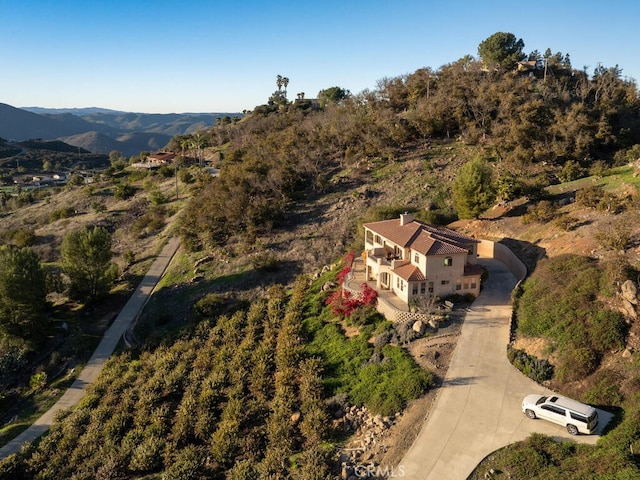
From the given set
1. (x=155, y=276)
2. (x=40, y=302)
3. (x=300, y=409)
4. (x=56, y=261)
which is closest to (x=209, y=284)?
(x=155, y=276)

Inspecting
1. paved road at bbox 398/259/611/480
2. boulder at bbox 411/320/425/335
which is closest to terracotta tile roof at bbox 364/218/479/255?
boulder at bbox 411/320/425/335

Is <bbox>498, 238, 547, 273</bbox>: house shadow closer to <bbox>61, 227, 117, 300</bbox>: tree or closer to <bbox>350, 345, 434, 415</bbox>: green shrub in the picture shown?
<bbox>350, 345, 434, 415</bbox>: green shrub

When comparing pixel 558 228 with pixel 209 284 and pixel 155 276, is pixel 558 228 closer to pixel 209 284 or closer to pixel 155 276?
pixel 209 284

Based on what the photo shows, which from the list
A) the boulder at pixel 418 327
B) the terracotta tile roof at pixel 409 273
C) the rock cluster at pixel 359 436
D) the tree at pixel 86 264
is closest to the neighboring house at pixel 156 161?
the tree at pixel 86 264

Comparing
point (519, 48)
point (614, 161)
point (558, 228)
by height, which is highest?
point (519, 48)

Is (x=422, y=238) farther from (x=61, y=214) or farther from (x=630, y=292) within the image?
(x=61, y=214)

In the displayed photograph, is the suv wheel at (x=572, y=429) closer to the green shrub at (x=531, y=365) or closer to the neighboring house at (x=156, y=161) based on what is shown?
the green shrub at (x=531, y=365)

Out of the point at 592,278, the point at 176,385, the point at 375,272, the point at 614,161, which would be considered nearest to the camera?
the point at 592,278
